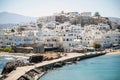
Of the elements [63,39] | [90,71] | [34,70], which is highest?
[63,39]

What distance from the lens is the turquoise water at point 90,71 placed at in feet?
78.8

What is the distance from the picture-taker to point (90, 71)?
27.4m

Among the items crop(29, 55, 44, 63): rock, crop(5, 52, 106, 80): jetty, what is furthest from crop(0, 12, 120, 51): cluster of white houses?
crop(29, 55, 44, 63): rock

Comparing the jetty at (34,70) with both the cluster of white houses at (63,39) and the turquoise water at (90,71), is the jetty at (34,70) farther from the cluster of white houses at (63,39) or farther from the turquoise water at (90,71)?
the cluster of white houses at (63,39)

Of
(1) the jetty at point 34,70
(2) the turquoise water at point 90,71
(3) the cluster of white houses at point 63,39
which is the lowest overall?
(2) the turquoise water at point 90,71

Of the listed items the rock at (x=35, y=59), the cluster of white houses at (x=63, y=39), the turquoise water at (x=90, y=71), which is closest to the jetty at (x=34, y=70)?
the turquoise water at (x=90, y=71)

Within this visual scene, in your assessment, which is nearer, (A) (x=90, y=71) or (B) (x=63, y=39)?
(A) (x=90, y=71)

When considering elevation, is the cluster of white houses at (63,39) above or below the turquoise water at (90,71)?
above

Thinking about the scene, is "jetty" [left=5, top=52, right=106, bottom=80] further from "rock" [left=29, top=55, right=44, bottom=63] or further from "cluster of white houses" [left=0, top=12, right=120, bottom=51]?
"cluster of white houses" [left=0, top=12, right=120, bottom=51]

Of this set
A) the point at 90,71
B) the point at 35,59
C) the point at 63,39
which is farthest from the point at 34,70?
the point at 63,39

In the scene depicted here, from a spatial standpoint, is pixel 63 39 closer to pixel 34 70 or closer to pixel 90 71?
pixel 90 71

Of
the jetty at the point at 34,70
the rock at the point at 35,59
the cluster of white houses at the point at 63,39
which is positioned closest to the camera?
the jetty at the point at 34,70

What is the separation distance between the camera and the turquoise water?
24.0 meters

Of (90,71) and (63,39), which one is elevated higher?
(63,39)
